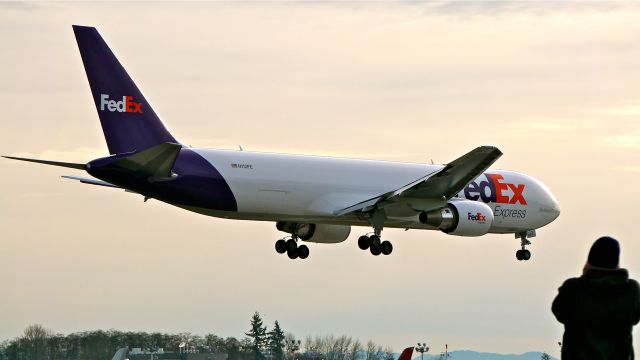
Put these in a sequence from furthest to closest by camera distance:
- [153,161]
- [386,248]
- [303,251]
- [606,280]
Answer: [303,251], [386,248], [153,161], [606,280]

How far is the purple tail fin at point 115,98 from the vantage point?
46094mm

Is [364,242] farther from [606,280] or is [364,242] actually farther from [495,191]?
[606,280]

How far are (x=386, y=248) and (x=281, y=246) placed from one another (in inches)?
221

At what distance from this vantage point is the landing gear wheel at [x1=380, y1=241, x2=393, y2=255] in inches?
1927

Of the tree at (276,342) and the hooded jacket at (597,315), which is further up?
the tree at (276,342)

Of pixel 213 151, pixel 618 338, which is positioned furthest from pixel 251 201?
pixel 618 338

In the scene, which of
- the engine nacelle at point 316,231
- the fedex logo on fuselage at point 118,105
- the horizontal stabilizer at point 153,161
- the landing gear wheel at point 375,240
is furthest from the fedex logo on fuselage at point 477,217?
the fedex logo on fuselage at point 118,105

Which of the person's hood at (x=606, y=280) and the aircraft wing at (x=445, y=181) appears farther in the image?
the aircraft wing at (x=445, y=181)

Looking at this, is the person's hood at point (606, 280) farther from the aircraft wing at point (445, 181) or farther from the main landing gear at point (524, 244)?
the main landing gear at point (524, 244)

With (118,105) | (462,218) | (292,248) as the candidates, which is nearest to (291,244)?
(292,248)

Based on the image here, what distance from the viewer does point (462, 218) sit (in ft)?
160

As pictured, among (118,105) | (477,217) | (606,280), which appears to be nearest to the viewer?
(606,280)

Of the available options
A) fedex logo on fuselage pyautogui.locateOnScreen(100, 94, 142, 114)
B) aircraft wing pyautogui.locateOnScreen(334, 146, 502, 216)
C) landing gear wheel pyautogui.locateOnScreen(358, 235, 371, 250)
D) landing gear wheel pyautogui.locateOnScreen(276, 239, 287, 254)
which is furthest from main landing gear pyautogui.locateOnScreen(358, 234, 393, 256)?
fedex logo on fuselage pyautogui.locateOnScreen(100, 94, 142, 114)

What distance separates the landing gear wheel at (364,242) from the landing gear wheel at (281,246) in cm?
431
